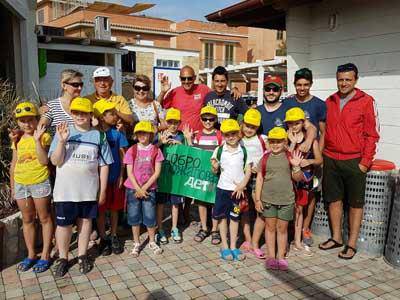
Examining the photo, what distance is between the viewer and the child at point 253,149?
427cm

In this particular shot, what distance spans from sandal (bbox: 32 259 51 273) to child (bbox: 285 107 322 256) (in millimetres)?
2906

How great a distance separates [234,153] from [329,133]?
1.21m

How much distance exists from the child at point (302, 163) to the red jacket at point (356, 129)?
0.29 metres

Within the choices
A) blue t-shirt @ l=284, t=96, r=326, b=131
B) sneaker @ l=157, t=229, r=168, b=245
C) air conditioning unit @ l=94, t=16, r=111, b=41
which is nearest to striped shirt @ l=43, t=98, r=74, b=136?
sneaker @ l=157, t=229, r=168, b=245

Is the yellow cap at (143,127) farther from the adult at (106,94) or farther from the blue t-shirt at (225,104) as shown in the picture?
the blue t-shirt at (225,104)

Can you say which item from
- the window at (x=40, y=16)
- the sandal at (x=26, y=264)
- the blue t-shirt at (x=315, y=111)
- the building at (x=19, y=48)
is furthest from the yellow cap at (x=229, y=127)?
the window at (x=40, y=16)

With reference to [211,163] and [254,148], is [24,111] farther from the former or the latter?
[254,148]

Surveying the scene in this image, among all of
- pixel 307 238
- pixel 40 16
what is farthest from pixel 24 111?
pixel 40 16

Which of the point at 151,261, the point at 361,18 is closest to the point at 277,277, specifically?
the point at 151,261

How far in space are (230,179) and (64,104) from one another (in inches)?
80.0

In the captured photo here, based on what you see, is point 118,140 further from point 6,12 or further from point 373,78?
point 6,12

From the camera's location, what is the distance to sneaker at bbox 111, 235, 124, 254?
14.4ft

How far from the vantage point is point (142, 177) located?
4.30 meters

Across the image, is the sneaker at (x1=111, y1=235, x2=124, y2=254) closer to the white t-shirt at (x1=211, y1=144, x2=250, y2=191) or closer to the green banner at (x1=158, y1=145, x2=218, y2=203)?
the green banner at (x1=158, y1=145, x2=218, y2=203)
